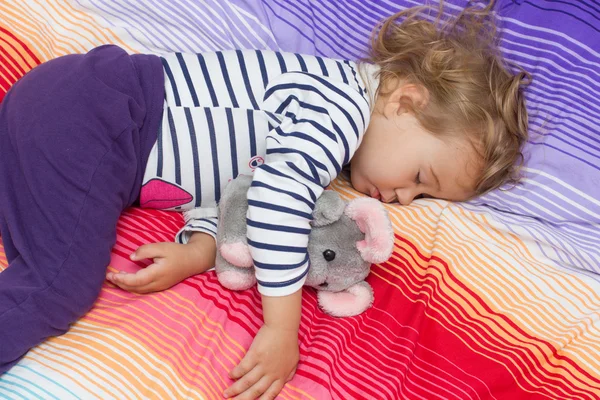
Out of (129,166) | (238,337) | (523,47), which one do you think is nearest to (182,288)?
(238,337)

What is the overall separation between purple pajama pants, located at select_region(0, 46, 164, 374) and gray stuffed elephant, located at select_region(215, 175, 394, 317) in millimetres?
194

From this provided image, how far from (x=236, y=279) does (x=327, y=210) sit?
20 cm

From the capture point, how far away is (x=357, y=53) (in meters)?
1.43

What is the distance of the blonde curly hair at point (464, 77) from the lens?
123 centimetres

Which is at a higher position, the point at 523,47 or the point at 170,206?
the point at 523,47

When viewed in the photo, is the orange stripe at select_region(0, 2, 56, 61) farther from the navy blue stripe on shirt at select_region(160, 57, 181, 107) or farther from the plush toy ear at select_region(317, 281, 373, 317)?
the plush toy ear at select_region(317, 281, 373, 317)

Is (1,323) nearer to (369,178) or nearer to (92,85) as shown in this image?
(92,85)

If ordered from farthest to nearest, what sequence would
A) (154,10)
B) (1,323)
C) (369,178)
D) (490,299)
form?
(154,10)
(369,178)
(490,299)
(1,323)

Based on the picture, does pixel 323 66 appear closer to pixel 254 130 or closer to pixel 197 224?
pixel 254 130

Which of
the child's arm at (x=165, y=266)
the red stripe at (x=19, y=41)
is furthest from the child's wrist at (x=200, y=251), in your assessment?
the red stripe at (x=19, y=41)

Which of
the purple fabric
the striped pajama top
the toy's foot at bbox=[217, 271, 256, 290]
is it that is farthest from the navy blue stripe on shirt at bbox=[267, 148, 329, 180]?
the purple fabric

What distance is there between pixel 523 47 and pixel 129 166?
83cm

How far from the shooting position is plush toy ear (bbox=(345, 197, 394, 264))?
107cm

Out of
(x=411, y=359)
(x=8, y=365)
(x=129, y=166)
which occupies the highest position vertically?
(x=129, y=166)
